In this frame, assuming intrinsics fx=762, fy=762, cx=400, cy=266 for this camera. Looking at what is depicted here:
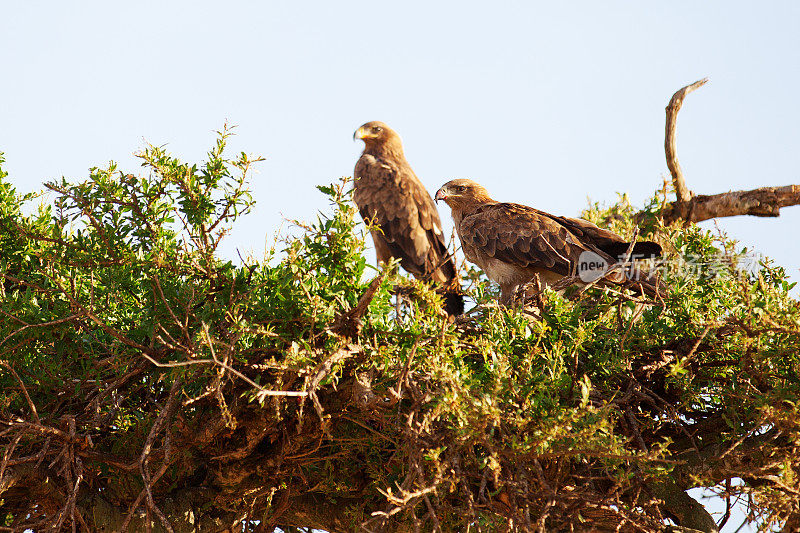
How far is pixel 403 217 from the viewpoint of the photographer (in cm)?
847

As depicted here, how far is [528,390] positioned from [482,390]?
0.76 feet

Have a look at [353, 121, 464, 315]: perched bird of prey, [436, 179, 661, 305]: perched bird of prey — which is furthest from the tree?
[353, 121, 464, 315]: perched bird of prey

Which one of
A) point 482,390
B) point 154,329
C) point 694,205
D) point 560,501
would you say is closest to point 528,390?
point 482,390

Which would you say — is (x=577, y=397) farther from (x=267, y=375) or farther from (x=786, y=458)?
(x=267, y=375)

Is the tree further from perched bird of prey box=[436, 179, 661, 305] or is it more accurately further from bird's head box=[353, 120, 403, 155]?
bird's head box=[353, 120, 403, 155]

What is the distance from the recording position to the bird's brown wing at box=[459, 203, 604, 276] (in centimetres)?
584

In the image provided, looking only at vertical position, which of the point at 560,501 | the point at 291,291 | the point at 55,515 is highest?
the point at 291,291

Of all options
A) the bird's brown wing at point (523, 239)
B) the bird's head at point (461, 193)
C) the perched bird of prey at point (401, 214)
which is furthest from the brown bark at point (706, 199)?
the perched bird of prey at point (401, 214)

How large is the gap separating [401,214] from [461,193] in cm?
113

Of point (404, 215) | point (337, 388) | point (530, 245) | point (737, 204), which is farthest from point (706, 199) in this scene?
point (337, 388)

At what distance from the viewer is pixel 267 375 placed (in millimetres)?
3473

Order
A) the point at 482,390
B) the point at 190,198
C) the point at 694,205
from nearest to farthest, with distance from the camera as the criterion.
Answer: the point at 482,390, the point at 190,198, the point at 694,205

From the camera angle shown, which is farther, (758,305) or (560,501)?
(758,305)

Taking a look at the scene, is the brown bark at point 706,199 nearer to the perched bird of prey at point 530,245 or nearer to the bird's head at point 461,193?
the perched bird of prey at point 530,245
